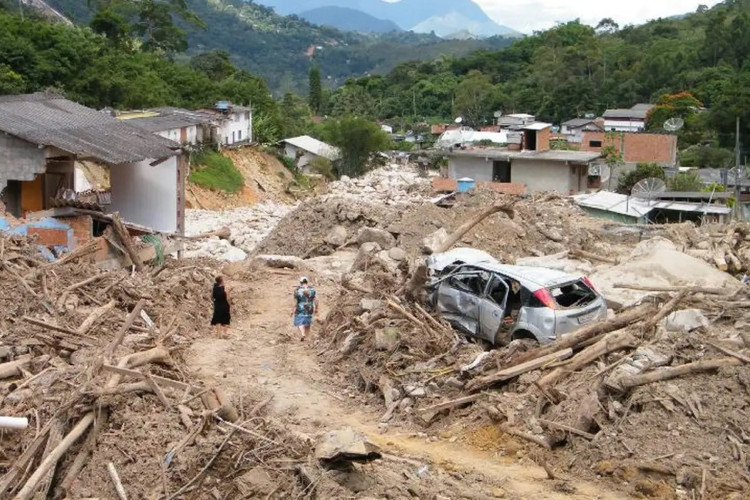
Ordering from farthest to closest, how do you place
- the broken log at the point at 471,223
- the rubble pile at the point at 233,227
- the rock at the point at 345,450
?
the rubble pile at the point at 233,227, the broken log at the point at 471,223, the rock at the point at 345,450

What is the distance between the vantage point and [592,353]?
407 inches

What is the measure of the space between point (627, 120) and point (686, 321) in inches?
2733

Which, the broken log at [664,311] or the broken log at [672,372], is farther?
the broken log at [664,311]

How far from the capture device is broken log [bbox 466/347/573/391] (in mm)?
10438

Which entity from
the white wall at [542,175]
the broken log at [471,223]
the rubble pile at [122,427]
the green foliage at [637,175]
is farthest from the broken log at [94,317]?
the green foliage at [637,175]

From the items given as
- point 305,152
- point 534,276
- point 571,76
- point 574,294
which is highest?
point 571,76

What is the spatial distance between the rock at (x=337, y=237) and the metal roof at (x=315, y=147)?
39.8m

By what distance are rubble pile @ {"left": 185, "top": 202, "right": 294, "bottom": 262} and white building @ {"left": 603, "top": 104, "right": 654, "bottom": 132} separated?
1299 inches

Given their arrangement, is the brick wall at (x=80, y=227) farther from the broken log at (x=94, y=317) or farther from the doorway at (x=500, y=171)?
the doorway at (x=500, y=171)

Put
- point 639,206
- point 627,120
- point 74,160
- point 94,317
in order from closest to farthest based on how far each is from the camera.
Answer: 1. point 94,317
2. point 74,160
3. point 639,206
4. point 627,120

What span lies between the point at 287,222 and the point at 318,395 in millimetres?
16274

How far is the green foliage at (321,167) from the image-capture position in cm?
6334

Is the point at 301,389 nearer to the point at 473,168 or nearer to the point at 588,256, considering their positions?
the point at 588,256

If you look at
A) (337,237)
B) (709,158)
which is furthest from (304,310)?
(709,158)
